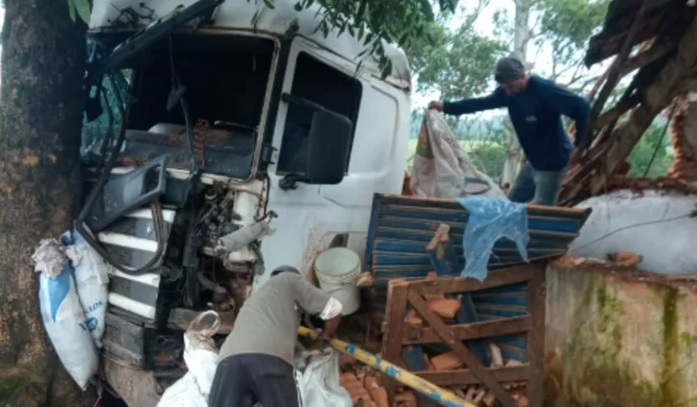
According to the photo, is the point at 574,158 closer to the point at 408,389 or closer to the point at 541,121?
the point at 541,121

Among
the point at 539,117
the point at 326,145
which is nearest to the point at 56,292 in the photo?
the point at 326,145

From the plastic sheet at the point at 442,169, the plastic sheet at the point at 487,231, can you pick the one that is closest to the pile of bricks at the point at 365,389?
the plastic sheet at the point at 487,231

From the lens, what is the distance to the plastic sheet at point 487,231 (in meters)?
3.79

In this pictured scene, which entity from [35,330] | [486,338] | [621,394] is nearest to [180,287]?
[35,330]

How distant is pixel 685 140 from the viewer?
15.3 ft

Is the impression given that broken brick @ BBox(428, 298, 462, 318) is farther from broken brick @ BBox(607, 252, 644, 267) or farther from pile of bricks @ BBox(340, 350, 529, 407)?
broken brick @ BBox(607, 252, 644, 267)

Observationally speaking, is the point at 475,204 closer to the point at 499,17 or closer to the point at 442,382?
the point at 442,382

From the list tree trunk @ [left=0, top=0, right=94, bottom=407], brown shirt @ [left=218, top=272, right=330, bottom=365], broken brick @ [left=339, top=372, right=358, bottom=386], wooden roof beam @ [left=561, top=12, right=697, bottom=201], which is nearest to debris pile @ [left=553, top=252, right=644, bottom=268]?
wooden roof beam @ [left=561, top=12, right=697, bottom=201]

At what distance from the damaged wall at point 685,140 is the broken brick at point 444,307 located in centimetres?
194

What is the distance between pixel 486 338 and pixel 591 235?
1.06 m

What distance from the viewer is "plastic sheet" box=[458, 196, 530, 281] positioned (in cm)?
379

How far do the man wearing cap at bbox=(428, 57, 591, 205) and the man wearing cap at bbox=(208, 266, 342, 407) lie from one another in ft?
7.60

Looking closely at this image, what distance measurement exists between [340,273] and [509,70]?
194cm

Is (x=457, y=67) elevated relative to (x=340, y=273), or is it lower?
elevated
